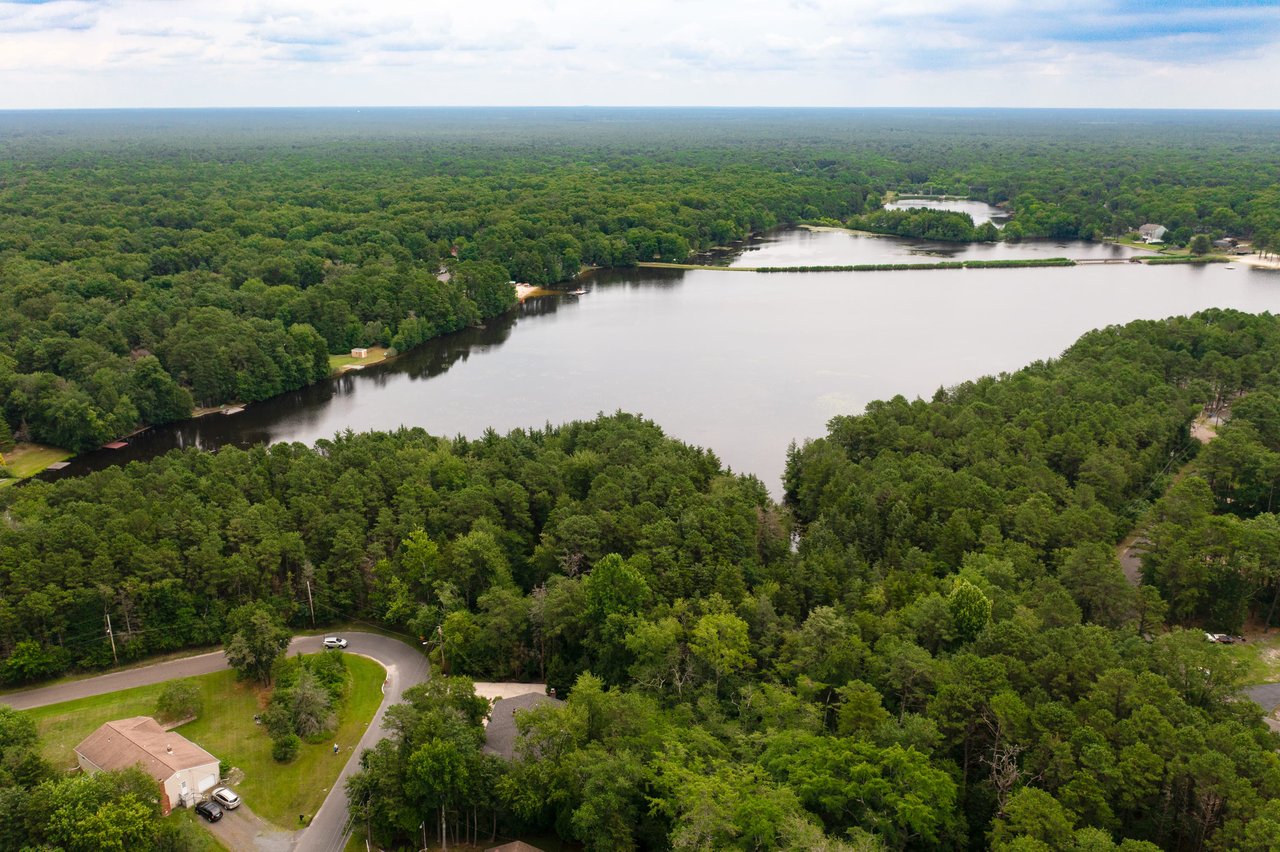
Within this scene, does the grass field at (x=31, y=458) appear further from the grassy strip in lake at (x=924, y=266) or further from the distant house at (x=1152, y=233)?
the distant house at (x=1152, y=233)

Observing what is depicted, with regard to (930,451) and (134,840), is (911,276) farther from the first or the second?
(134,840)

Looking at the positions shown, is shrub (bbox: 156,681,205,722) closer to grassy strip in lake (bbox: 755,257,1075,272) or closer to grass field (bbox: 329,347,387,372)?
grass field (bbox: 329,347,387,372)

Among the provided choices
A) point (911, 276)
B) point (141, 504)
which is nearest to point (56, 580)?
point (141, 504)

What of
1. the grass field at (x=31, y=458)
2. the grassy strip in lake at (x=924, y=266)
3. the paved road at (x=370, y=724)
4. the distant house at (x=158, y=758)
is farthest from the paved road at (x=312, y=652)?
the grassy strip in lake at (x=924, y=266)

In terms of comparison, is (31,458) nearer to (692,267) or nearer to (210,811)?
(210,811)

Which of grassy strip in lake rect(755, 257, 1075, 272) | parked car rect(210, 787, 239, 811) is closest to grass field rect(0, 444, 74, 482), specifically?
parked car rect(210, 787, 239, 811)

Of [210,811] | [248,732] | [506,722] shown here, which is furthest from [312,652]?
[506,722]
